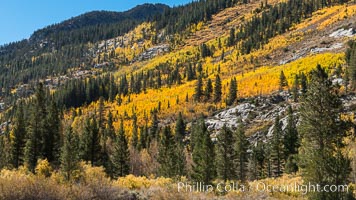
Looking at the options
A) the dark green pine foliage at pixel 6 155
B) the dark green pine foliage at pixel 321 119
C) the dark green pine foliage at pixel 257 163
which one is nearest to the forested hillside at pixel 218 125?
the dark green pine foliage at pixel 321 119

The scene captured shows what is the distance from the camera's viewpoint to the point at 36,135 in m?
49.6

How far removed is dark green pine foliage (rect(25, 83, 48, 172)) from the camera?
47812 millimetres

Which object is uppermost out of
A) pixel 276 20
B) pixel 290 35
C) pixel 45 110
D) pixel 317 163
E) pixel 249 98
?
pixel 276 20

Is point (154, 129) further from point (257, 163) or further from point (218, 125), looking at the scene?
point (257, 163)

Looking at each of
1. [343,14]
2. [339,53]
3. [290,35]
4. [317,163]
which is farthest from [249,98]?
[317,163]

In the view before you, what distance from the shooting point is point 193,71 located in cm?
16000

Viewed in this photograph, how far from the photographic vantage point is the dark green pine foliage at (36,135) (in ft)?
157

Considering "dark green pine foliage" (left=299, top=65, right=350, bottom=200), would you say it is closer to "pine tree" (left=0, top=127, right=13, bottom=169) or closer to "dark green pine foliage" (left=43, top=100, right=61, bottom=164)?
"dark green pine foliage" (left=43, top=100, right=61, bottom=164)

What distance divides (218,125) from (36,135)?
54204mm

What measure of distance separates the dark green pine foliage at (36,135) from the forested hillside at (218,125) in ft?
0.49

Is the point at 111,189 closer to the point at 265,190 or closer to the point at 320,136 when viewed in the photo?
the point at 265,190

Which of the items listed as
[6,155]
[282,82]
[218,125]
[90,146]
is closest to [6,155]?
[6,155]

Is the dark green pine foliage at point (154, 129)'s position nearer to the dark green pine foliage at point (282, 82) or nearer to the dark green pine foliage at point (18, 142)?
the dark green pine foliage at point (282, 82)

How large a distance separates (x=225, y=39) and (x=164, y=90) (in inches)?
2534
